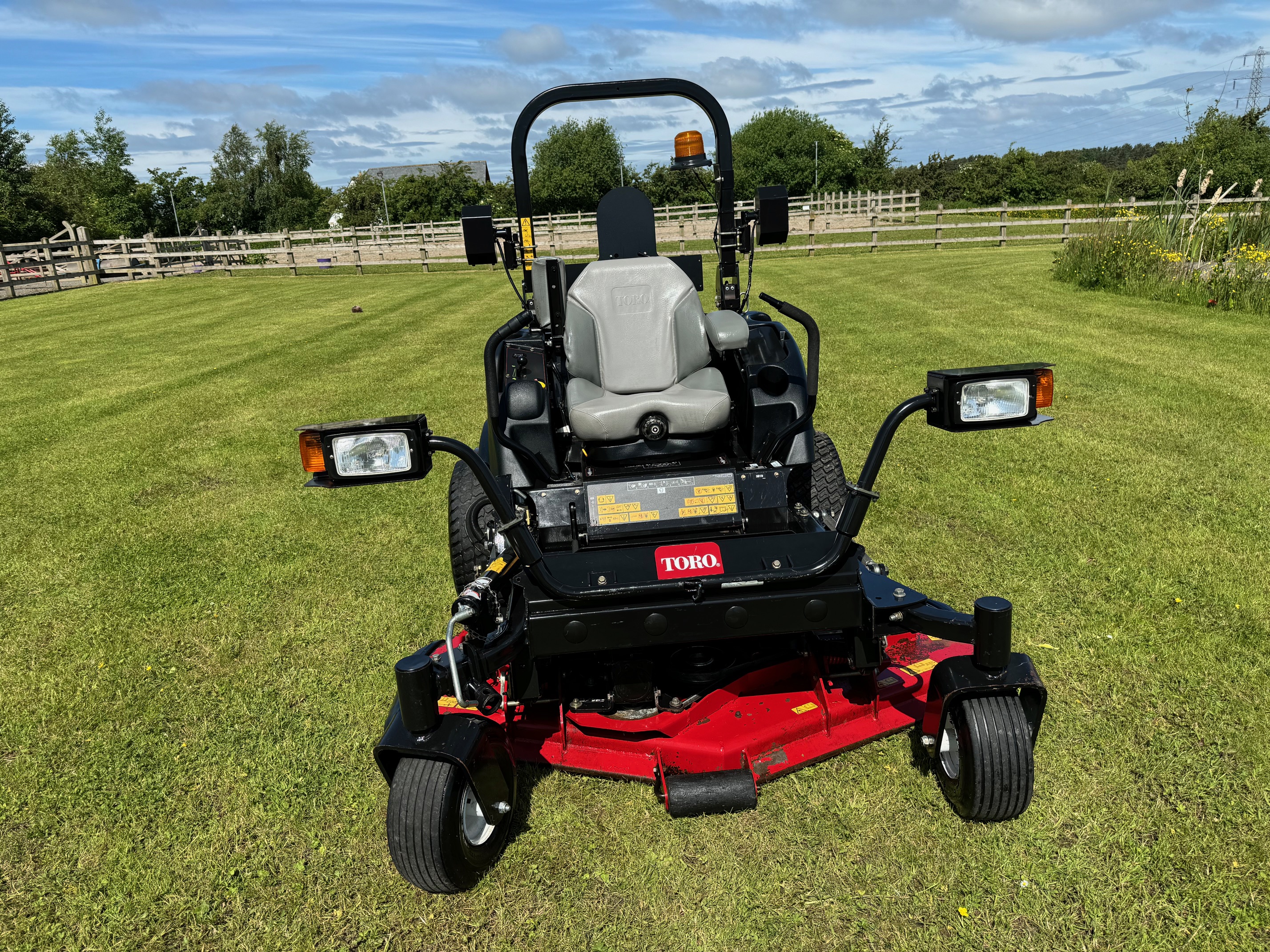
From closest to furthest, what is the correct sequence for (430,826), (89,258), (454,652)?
1. (430,826)
2. (454,652)
3. (89,258)

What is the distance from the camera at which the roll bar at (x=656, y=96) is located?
3.83 metres

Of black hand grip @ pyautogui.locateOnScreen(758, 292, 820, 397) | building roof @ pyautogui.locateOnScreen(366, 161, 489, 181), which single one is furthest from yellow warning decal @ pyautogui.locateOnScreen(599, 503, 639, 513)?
building roof @ pyautogui.locateOnScreen(366, 161, 489, 181)

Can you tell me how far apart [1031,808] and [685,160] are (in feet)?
9.39

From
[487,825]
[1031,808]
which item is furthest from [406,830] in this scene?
[1031,808]

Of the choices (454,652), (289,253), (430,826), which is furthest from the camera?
(289,253)

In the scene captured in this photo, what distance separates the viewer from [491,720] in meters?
2.60

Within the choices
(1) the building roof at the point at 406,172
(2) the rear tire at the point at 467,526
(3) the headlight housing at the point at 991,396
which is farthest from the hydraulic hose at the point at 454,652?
(1) the building roof at the point at 406,172

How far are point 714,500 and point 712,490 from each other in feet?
0.12

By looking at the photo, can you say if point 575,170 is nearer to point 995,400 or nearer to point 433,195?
point 433,195

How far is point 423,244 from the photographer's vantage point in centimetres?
2552

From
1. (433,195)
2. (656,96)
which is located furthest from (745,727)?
(433,195)

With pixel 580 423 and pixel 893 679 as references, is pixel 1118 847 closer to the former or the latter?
pixel 893 679

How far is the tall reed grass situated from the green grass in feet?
11.7

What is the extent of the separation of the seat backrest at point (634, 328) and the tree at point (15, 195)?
1709 inches
